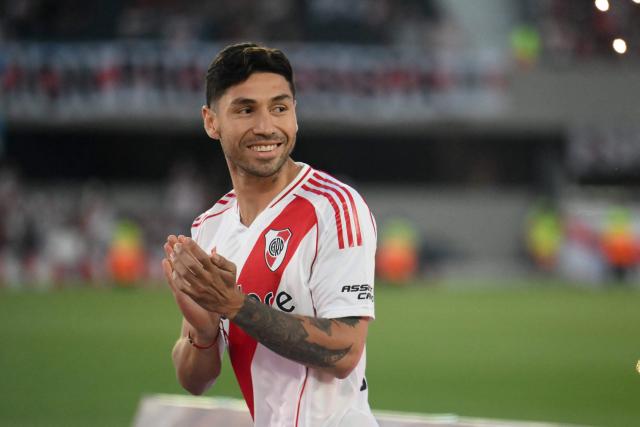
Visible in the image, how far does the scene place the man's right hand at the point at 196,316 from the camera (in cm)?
300

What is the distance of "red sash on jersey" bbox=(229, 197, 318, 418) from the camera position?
3.10 m

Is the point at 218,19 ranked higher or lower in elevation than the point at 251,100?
higher

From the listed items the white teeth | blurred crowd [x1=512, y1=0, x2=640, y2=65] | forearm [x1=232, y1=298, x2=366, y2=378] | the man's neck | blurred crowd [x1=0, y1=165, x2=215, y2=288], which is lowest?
forearm [x1=232, y1=298, x2=366, y2=378]

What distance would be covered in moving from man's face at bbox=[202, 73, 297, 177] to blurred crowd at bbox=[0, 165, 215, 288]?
61.0 feet

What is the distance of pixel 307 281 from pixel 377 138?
2540 centimetres

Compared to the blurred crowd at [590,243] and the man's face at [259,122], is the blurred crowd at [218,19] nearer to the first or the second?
the blurred crowd at [590,243]

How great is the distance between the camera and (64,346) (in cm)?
1271

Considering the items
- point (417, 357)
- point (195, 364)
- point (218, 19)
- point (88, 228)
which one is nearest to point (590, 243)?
point (218, 19)

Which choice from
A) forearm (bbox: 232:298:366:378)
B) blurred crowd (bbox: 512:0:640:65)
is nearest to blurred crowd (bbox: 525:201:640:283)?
blurred crowd (bbox: 512:0:640:65)

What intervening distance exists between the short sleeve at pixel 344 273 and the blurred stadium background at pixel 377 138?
51.0ft

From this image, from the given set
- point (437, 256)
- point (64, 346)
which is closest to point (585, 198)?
point (437, 256)

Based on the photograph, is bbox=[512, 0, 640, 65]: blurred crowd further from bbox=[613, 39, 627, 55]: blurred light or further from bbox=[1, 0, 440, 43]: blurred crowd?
bbox=[613, 39, 627, 55]: blurred light

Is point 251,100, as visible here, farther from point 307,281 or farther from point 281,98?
point 307,281

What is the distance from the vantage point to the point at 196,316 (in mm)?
3199
